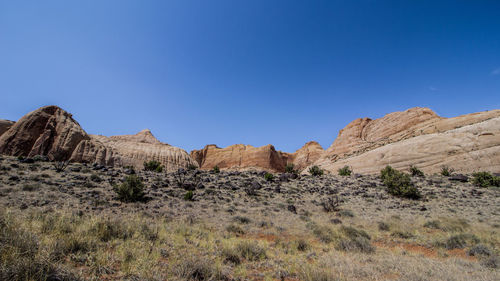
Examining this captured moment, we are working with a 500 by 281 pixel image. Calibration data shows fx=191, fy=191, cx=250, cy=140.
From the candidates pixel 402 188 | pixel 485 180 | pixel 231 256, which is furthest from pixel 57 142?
pixel 485 180

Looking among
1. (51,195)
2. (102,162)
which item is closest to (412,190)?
(51,195)

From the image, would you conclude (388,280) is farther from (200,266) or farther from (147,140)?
(147,140)

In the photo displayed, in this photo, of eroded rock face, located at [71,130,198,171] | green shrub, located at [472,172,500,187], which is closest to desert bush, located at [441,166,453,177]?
green shrub, located at [472,172,500,187]

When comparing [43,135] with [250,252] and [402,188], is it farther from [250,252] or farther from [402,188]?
[402,188]

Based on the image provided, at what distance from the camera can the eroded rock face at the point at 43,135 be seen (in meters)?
33.1

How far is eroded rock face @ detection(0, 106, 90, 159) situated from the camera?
33.1 metres

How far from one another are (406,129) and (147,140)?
7498cm

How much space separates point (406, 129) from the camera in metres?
51.3

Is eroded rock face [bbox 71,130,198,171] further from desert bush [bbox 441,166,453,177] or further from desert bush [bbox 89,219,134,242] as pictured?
desert bush [bbox 441,166,453,177]

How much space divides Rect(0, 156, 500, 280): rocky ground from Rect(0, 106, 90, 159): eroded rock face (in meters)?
23.3

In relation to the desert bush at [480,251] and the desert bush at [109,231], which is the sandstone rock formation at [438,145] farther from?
the desert bush at [109,231]

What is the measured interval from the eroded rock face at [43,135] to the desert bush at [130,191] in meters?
35.2

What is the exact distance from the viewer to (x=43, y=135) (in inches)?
1388

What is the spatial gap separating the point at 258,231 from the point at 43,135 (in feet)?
154
